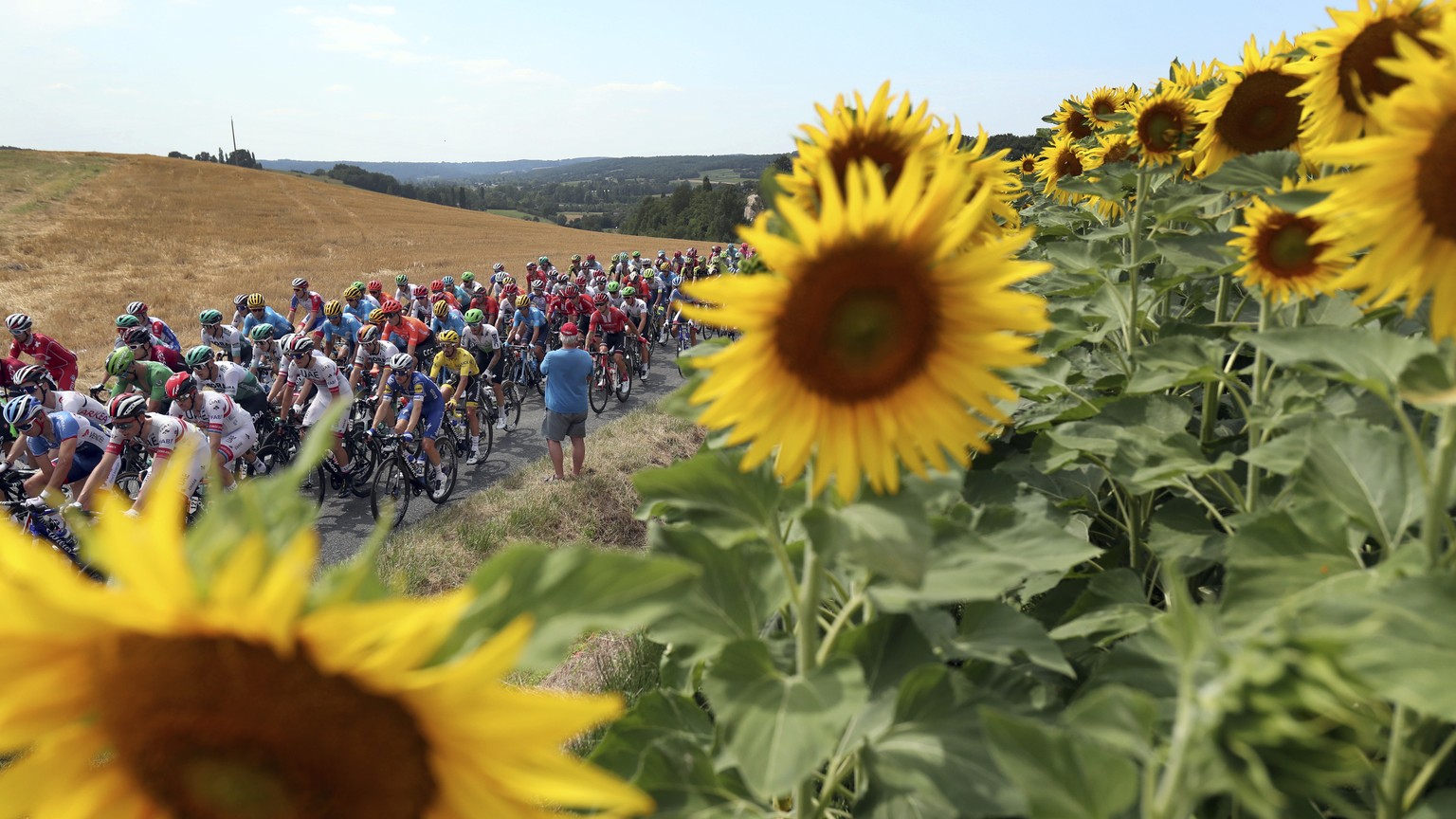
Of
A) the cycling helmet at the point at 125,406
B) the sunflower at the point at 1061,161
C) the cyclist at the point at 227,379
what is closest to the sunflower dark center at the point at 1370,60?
the sunflower at the point at 1061,161

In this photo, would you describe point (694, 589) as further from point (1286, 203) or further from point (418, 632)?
point (1286, 203)

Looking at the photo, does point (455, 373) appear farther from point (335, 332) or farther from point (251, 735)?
point (251, 735)

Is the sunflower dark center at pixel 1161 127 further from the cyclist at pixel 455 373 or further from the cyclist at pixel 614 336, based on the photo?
the cyclist at pixel 614 336

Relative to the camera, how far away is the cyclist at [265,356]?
13734 millimetres

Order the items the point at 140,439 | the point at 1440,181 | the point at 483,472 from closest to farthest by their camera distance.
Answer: the point at 1440,181, the point at 140,439, the point at 483,472

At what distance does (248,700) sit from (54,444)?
35.4ft

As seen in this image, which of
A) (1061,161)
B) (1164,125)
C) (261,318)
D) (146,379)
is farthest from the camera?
(261,318)

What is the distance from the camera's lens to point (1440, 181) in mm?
1167

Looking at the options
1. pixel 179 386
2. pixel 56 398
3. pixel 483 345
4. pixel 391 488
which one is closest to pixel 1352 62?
pixel 179 386

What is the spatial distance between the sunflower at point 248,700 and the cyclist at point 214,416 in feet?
32.0

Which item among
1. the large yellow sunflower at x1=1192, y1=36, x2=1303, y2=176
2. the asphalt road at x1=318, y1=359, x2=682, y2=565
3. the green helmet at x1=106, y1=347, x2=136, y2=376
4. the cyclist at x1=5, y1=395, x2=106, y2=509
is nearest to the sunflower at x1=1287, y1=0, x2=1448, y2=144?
the large yellow sunflower at x1=1192, y1=36, x2=1303, y2=176

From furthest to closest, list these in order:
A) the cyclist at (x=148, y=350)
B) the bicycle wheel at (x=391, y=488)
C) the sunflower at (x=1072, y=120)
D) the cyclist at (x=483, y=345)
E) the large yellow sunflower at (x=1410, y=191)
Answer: the cyclist at (x=483, y=345)
the cyclist at (x=148, y=350)
the bicycle wheel at (x=391, y=488)
the sunflower at (x=1072, y=120)
the large yellow sunflower at (x=1410, y=191)

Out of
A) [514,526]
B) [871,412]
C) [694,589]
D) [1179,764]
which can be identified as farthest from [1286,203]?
[514,526]

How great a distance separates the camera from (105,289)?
3653 cm
